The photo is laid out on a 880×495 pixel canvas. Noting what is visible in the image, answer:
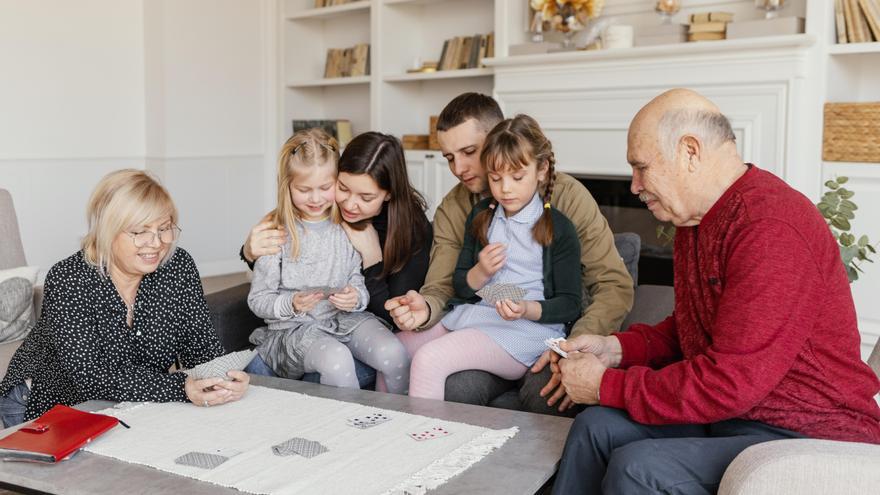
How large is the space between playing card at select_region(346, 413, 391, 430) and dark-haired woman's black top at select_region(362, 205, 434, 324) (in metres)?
0.79

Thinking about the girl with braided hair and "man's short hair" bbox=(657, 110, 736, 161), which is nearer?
"man's short hair" bbox=(657, 110, 736, 161)

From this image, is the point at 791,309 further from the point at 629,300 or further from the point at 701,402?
the point at 629,300

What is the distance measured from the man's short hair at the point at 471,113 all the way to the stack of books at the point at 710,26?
5.98 ft

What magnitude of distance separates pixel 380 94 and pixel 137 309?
3.92 m

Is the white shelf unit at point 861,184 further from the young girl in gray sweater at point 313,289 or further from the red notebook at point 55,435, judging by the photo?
the red notebook at point 55,435

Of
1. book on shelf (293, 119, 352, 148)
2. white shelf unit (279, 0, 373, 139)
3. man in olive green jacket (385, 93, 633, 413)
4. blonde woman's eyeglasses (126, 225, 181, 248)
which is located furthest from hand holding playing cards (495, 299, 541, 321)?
white shelf unit (279, 0, 373, 139)

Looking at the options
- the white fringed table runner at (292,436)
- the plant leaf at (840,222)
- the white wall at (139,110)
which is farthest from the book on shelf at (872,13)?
the white wall at (139,110)

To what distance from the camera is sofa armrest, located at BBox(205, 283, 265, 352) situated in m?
2.80

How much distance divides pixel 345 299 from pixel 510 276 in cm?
47

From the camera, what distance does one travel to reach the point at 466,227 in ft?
8.95

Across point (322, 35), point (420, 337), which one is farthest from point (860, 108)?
point (322, 35)

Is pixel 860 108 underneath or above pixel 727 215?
above

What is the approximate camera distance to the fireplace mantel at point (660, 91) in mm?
3971

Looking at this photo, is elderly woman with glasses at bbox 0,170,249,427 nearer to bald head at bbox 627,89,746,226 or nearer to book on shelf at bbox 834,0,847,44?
bald head at bbox 627,89,746,226
